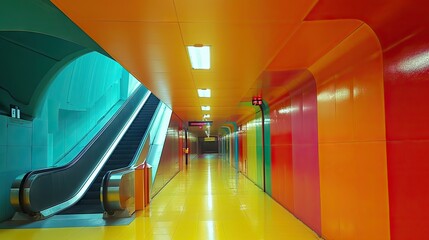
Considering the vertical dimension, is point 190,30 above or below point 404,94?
above

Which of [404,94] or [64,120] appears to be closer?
[404,94]

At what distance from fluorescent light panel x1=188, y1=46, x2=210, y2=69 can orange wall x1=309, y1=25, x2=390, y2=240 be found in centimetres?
166

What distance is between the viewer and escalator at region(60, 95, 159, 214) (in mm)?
7621

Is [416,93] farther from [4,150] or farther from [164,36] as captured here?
[4,150]

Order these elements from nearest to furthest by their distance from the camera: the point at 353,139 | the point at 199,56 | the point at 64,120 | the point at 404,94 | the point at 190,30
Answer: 1. the point at 404,94
2. the point at 190,30
3. the point at 353,139
4. the point at 199,56
5. the point at 64,120

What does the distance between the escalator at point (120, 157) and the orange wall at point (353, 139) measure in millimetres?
5188

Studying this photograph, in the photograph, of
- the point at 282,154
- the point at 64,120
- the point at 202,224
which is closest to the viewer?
the point at 202,224

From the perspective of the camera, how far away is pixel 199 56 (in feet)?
15.1

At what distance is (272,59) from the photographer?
15.8 ft

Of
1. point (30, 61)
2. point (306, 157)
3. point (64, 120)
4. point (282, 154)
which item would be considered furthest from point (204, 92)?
point (64, 120)

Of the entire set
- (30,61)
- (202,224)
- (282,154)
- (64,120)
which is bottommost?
(202,224)

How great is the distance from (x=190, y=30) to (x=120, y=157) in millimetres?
7856

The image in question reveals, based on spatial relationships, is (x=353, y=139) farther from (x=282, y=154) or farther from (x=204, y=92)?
(x=204, y=92)

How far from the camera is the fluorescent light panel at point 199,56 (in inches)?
166
